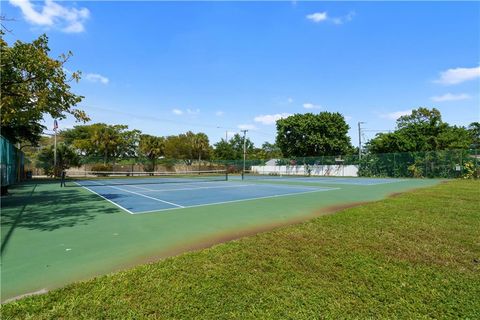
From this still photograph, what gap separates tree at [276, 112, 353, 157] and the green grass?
39.7 m

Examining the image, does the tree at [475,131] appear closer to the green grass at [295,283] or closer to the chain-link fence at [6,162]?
the green grass at [295,283]

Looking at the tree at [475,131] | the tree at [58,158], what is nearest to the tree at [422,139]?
the tree at [475,131]

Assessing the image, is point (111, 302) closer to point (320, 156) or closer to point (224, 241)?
point (224, 241)

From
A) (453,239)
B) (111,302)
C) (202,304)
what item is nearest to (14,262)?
(111,302)

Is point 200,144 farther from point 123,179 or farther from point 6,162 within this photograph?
point 6,162

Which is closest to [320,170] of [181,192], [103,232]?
[181,192]

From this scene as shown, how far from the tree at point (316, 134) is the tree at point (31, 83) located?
126ft

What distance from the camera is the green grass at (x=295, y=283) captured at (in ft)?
9.61

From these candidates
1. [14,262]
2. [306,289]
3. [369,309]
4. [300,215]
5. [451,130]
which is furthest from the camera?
[451,130]

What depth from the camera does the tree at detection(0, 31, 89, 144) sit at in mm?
8219

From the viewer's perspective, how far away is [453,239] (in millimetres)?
5344

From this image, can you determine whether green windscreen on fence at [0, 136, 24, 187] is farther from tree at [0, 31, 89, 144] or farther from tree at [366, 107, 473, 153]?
tree at [366, 107, 473, 153]

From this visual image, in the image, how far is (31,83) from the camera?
8961 mm

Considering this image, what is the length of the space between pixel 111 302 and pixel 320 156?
43.4 metres
